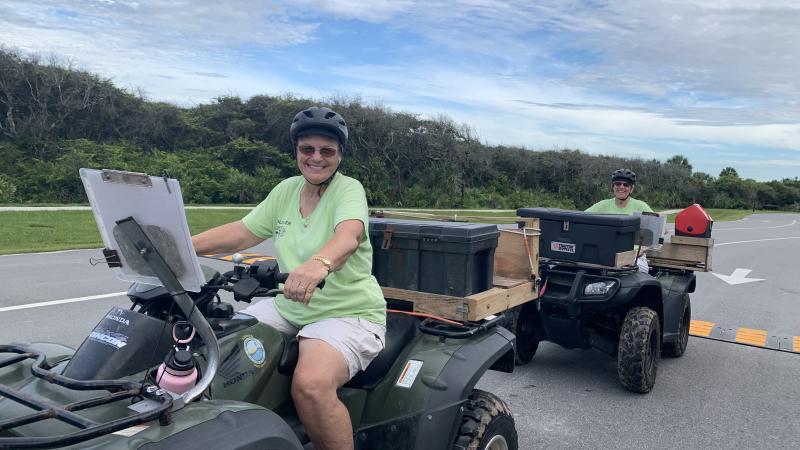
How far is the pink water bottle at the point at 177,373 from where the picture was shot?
7.15ft

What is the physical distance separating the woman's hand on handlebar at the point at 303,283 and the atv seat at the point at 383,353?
0.51 m

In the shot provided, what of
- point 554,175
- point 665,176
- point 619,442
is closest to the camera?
point 619,442

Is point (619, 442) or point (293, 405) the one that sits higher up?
point (293, 405)

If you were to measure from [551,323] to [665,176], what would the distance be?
123 feet

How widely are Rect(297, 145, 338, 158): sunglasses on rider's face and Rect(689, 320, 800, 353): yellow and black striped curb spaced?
6.36 meters

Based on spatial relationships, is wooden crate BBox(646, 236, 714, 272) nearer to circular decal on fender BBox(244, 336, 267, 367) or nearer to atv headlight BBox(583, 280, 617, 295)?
atv headlight BBox(583, 280, 617, 295)

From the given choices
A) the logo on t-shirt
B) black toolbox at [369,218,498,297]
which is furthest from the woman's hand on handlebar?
black toolbox at [369,218,498,297]

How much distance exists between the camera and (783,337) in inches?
321

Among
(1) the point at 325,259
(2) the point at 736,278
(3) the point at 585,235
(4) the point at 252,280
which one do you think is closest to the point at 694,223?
(3) the point at 585,235

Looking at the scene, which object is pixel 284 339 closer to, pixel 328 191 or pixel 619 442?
pixel 328 191

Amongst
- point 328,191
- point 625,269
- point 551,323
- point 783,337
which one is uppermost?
point 328,191

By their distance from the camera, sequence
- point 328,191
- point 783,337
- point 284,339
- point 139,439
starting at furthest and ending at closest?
point 783,337 < point 328,191 < point 284,339 < point 139,439

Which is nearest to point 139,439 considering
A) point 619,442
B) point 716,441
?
point 619,442

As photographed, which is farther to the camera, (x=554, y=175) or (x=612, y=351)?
(x=554, y=175)
